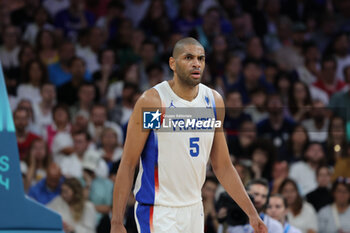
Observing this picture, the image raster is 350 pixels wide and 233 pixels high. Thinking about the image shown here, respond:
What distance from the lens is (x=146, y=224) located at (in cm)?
564

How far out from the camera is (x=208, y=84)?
1148 centimetres

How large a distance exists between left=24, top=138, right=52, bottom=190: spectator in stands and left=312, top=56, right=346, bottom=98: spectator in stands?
513 centimetres

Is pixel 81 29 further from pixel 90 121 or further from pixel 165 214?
pixel 165 214

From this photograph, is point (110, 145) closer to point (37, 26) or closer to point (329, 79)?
point (37, 26)

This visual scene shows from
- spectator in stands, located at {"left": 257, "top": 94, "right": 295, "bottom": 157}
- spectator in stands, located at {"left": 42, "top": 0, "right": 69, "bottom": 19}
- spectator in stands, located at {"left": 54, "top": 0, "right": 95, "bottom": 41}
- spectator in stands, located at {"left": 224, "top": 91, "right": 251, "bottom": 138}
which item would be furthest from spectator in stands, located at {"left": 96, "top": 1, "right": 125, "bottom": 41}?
spectator in stands, located at {"left": 257, "top": 94, "right": 295, "bottom": 157}

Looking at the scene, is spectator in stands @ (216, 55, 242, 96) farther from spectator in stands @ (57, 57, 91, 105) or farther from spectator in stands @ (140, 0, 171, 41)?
spectator in stands @ (57, 57, 91, 105)

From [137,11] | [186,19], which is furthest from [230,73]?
[137,11]

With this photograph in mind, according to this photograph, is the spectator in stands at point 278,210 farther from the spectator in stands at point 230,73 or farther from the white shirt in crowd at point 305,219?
the spectator in stands at point 230,73

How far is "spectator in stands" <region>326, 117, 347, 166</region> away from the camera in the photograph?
10523mm

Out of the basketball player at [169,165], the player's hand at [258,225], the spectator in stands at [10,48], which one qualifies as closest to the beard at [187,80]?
the basketball player at [169,165]

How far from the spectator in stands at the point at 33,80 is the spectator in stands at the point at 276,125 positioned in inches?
138

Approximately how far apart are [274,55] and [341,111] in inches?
85.9

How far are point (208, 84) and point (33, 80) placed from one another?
2.79 meters

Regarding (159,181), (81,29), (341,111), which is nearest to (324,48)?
(341,111)
